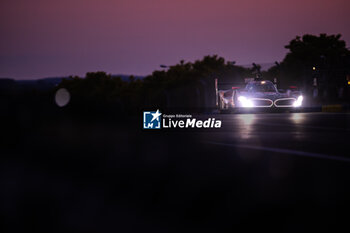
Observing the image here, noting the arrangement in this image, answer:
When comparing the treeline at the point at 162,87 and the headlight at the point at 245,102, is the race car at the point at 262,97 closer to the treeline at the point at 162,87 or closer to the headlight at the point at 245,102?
the headlight at the point at 245,102

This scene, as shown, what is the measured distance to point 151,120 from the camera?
15188mm

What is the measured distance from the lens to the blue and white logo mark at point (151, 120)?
14219 mm

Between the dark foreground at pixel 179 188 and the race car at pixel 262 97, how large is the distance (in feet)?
36.0

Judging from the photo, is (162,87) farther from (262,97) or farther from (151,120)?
(151,120)

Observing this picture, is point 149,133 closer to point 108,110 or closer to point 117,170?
point 117,170

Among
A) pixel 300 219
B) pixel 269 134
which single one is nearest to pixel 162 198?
pixel 300 219

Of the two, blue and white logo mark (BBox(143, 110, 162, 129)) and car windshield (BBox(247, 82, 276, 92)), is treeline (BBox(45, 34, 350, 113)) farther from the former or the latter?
blue and white logo mark (BBox(143, 110, 162, 129))

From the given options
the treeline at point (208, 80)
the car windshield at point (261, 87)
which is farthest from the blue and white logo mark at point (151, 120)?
the treeline at point (208, 80)

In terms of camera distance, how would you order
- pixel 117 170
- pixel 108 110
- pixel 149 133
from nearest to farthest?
pixel 117 170 → pixel 149 133 → pixel 108 110

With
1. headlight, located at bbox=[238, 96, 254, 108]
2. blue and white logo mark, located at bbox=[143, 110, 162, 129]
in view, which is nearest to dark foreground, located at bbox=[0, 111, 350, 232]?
blue and white logo mark, located at bbox=[143, 110, 162, 129]

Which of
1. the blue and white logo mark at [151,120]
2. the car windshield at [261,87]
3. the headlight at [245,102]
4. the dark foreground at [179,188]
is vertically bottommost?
the dark foreground at [179,188]

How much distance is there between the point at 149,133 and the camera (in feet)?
50.0

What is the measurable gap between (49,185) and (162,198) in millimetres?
1867

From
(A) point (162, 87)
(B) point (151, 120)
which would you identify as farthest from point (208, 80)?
(A) point (162, 87)
